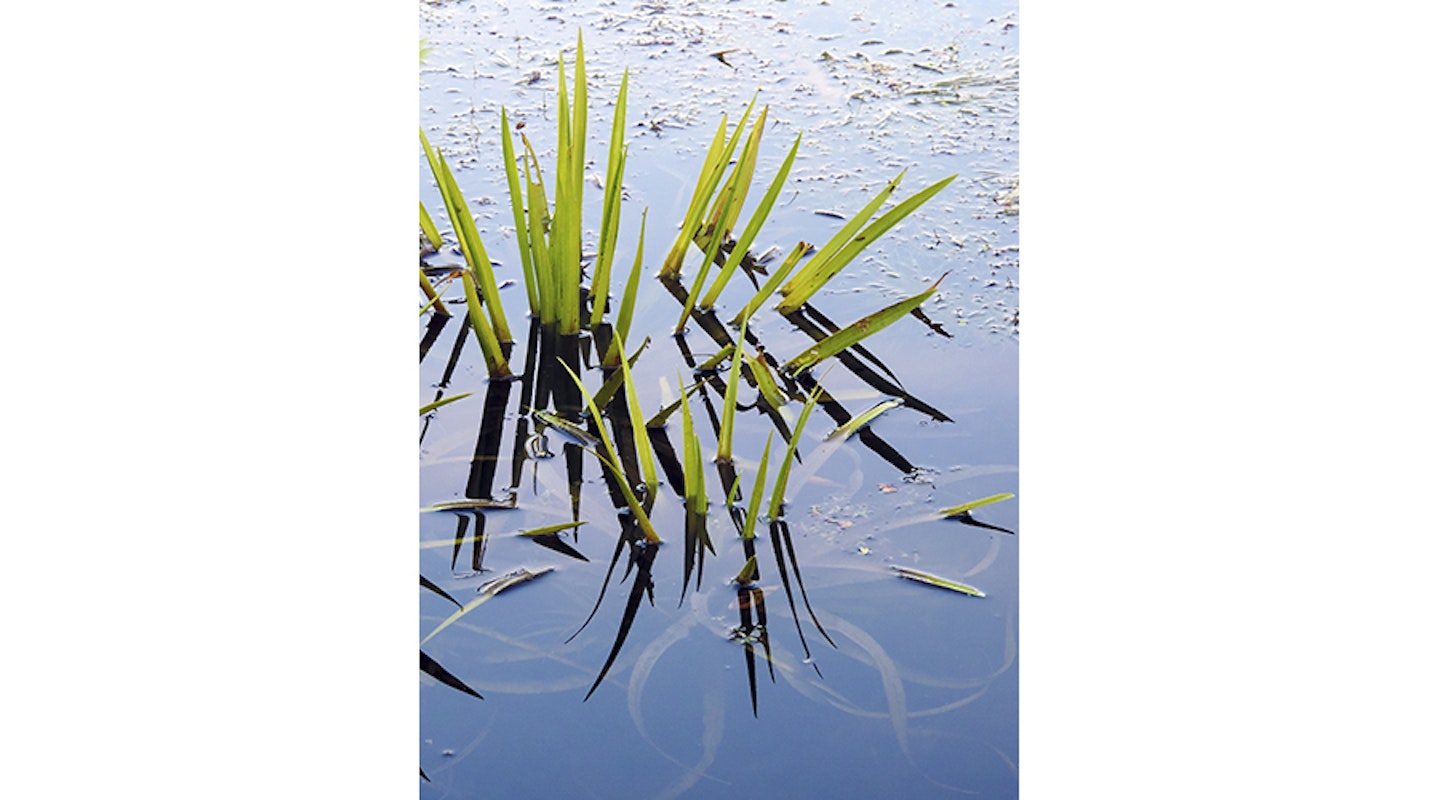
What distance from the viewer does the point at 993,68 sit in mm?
1828

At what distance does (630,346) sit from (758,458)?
27 cm

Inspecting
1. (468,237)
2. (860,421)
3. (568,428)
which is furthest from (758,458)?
(468,237)

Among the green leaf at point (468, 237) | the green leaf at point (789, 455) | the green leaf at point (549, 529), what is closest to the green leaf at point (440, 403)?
the green leaf at point (468, 237)

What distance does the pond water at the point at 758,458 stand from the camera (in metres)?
1.70

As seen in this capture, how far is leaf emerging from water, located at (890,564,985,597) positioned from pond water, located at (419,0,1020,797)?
0.01 metres

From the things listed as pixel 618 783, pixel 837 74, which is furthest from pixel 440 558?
pixel 837 74

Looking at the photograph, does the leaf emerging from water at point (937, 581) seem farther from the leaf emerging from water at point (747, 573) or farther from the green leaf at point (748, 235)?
the green leaf at point (748, 235)

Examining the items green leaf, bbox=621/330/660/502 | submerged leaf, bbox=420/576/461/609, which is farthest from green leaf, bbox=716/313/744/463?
submerged leaf, bbox=420/576/461/609

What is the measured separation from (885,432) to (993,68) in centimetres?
62

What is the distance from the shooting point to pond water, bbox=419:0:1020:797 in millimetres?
1698

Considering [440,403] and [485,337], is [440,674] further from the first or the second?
[485,337]

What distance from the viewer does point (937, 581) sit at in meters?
1.75

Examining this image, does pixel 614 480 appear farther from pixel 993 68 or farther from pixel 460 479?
pixel 993 68

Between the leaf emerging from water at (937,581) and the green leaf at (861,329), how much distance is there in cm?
35
